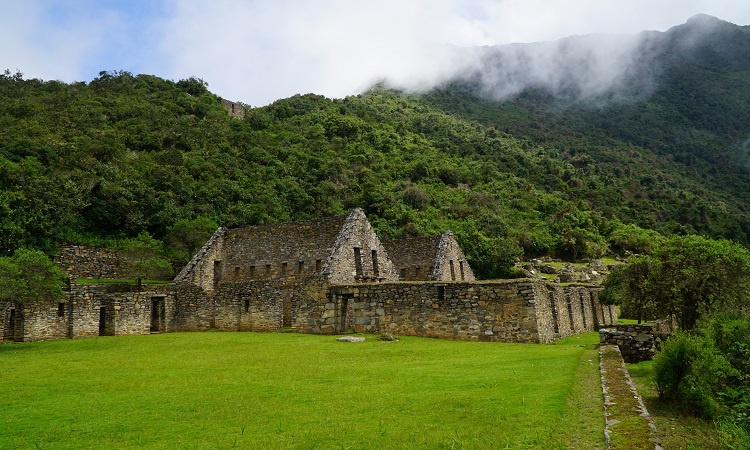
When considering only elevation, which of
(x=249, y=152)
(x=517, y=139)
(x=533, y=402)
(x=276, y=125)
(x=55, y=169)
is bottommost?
(x=533, y=402)

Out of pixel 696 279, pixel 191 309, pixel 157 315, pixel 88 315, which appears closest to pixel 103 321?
pixel 88 315

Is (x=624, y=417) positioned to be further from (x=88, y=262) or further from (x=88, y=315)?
(x=88, y=262)

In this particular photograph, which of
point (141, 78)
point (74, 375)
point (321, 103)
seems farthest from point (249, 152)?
point (74, 375)

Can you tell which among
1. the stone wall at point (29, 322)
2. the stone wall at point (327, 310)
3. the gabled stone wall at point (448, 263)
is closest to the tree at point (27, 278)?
the stone wall at point (29, 322)

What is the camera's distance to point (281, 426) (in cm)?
699

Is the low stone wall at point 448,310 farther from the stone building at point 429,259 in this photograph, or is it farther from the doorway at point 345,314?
the stone building at point 429,259

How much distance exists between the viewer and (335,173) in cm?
6656

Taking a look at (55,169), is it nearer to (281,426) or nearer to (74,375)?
(74,375)

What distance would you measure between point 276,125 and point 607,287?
217 feet

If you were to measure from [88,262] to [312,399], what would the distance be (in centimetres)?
3484

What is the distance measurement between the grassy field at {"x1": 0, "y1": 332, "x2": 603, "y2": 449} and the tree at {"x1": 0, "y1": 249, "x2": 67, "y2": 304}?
9.55 feet

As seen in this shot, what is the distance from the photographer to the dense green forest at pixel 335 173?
142ft

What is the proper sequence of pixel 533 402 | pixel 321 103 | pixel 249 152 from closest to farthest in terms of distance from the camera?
pixel 533 402 < pixel 249 152 < pixel 321 103

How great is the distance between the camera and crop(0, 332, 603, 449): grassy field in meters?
6.48
